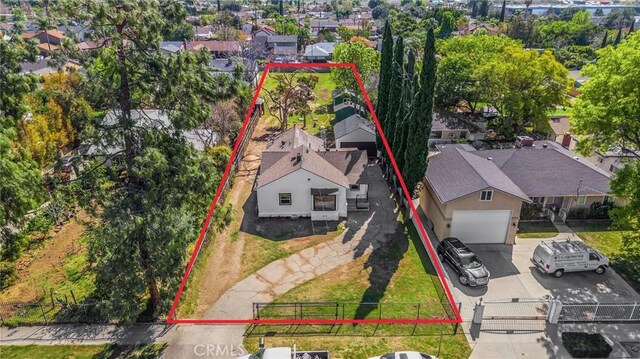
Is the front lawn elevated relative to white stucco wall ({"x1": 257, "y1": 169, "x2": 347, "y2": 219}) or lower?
lower

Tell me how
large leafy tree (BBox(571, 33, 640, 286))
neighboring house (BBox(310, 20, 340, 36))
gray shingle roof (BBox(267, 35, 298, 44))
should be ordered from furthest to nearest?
neighboring house (BBox(310, 20, 340, 36)) < gray shingle roof (BBox(267, 35, 298, 44)) < large leafy tree (BBox(571, 33, 640, 286))

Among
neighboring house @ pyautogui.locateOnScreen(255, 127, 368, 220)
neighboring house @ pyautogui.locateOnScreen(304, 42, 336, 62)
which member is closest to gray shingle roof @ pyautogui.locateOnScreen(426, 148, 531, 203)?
neighboring house @ pyautogui.locateOnScreen(255, 127, 368, 220)

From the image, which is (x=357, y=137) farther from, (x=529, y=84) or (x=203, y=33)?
(x=203, y=33)

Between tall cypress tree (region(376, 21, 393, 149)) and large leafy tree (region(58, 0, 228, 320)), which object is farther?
tall cypress tree (region(376, 21, 393, 149))

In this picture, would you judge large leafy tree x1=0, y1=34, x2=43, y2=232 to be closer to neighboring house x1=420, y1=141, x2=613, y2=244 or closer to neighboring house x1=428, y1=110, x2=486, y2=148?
neighboring house x1=420, y1=141, x2=613, y2=244

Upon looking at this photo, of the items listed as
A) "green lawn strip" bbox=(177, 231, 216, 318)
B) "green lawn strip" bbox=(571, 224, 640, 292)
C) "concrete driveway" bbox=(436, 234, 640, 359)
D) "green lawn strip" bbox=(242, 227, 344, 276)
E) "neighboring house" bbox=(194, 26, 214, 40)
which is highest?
"neighboring house" bbox=(194, 26, 214, 40)

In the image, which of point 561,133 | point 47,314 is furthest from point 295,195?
point 561,133
